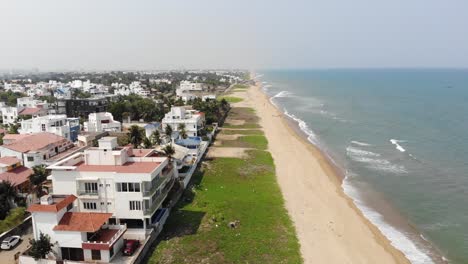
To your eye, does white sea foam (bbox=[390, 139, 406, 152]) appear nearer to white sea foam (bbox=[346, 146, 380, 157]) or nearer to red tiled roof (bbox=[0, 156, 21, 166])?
white sea foam (bbox=[346, 146, 380, 157])

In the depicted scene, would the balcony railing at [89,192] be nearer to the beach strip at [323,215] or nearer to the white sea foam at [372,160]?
the beach strip at [323,215]

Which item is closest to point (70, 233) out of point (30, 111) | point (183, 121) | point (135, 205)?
point (135, 205)

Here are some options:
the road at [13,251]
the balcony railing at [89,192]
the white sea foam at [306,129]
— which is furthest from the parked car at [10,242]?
the white sea foam at [306,129]

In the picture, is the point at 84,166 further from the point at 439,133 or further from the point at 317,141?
the point at 439,133

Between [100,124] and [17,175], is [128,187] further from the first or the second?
[100,124]

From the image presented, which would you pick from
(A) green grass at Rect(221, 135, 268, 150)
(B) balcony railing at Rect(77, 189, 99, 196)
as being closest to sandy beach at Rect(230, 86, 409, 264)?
(A) green grass at Rect(221, 135, 268, 150)

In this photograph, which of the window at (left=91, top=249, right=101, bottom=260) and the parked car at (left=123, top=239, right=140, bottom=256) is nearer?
the window at (left=91, top=249, right=101, bottom=260)

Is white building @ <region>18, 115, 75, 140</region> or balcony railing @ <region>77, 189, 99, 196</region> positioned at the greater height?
white building @ <region>18, 115, 75, 140</region>

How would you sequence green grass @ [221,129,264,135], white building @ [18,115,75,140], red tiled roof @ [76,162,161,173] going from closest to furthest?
1. red tiled roof @ [76,162,161,173]
2. white building @ [18,115,75,140]
3. green grass @ [221,129,264,135]
